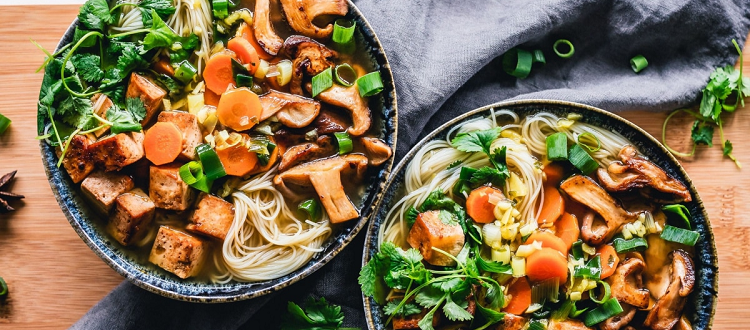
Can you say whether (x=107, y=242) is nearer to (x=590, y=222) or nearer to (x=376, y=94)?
(x=376, y=94)

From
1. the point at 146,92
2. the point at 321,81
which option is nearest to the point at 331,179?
the point at 321,81

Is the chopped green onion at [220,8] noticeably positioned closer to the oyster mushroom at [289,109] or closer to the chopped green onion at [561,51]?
the oyster mushroom at [289,109]

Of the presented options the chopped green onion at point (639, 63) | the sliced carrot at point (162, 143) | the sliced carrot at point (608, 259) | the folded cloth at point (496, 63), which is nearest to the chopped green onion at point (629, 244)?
the sliced carrot at point (608, 259)

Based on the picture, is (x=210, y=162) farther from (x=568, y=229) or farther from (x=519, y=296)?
(x=568, y=229)

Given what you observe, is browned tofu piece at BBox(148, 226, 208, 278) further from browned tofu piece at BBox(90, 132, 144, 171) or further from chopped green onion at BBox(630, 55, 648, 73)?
chopped green onion at BBox(630, 55, 648, 73)

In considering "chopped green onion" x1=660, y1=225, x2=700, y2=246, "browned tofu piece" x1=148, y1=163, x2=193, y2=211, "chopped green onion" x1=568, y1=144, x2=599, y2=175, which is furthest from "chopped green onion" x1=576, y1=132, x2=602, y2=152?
"browned tofu piece" x1=148, y1=163, x2=193, y2=211
